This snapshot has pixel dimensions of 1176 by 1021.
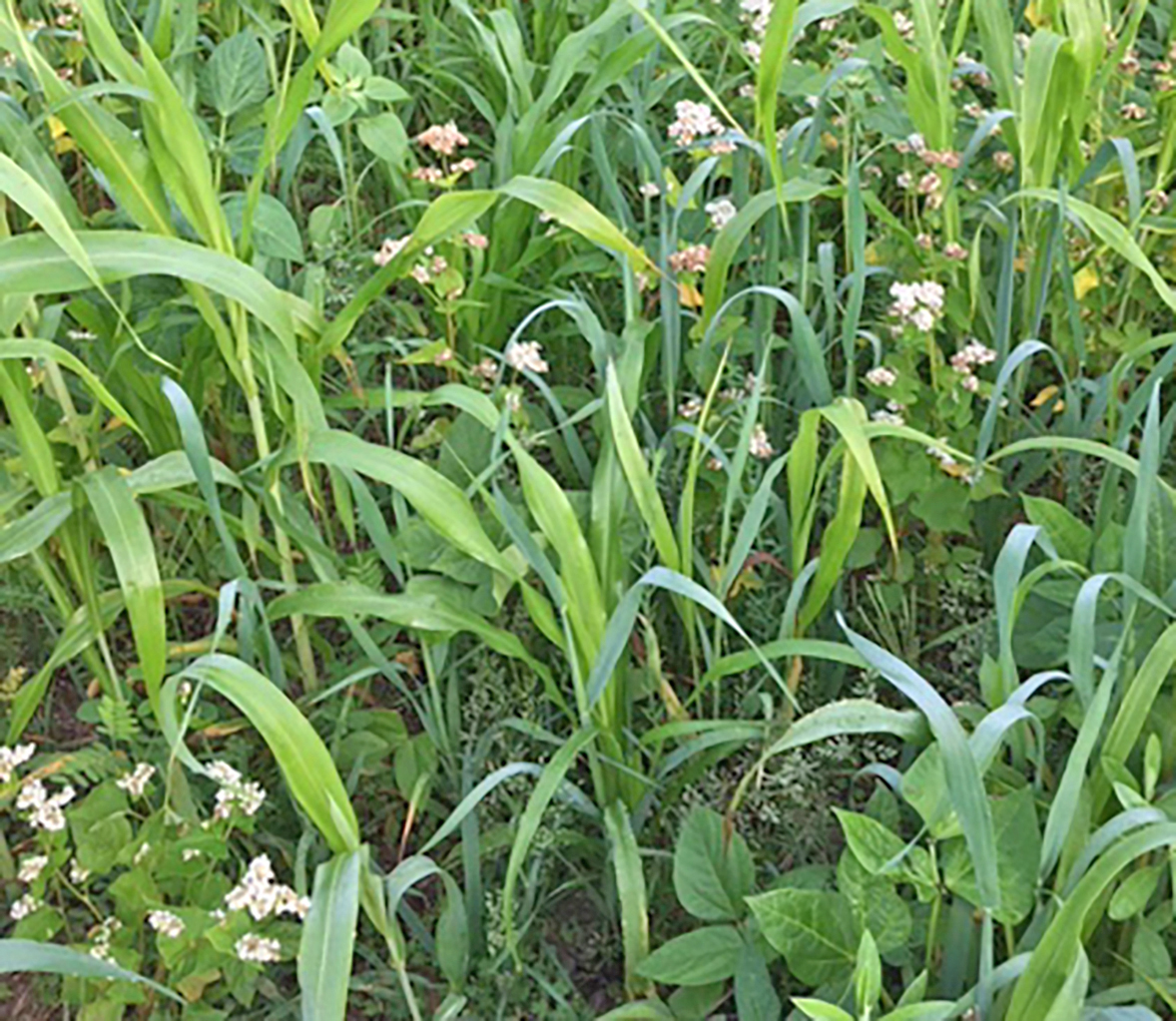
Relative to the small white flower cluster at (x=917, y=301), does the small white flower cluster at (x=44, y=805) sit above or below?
below

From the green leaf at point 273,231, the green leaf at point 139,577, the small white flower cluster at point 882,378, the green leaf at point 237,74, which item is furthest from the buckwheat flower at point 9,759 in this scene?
the small white flower cluster at point 882,378

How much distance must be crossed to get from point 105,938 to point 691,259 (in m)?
0.82

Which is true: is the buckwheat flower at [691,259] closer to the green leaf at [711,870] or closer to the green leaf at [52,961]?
the green leaf at [711,870]

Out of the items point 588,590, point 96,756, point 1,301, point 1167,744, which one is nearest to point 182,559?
point 96,756

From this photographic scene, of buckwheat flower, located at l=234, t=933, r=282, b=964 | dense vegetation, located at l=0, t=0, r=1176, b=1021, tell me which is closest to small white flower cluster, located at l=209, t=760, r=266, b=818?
dense vegetation, located at l=0, t=0, r=1176, b=1021

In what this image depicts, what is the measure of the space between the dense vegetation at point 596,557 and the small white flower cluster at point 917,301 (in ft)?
0.03

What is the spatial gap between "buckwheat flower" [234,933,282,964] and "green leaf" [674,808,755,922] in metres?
0.32

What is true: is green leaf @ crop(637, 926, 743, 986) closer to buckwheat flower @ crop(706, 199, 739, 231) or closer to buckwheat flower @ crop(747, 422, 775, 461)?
buckwheat flower @ crop(747, 422, 775, 461)

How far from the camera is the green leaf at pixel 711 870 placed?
1.18m

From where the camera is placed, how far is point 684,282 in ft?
4.87

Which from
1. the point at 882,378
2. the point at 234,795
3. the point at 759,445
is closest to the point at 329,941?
the point at 234,795

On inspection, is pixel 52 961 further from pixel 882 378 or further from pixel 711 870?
pixel 882 378

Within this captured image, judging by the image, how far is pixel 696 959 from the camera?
115 centimetres

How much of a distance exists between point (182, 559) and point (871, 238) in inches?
34.5
